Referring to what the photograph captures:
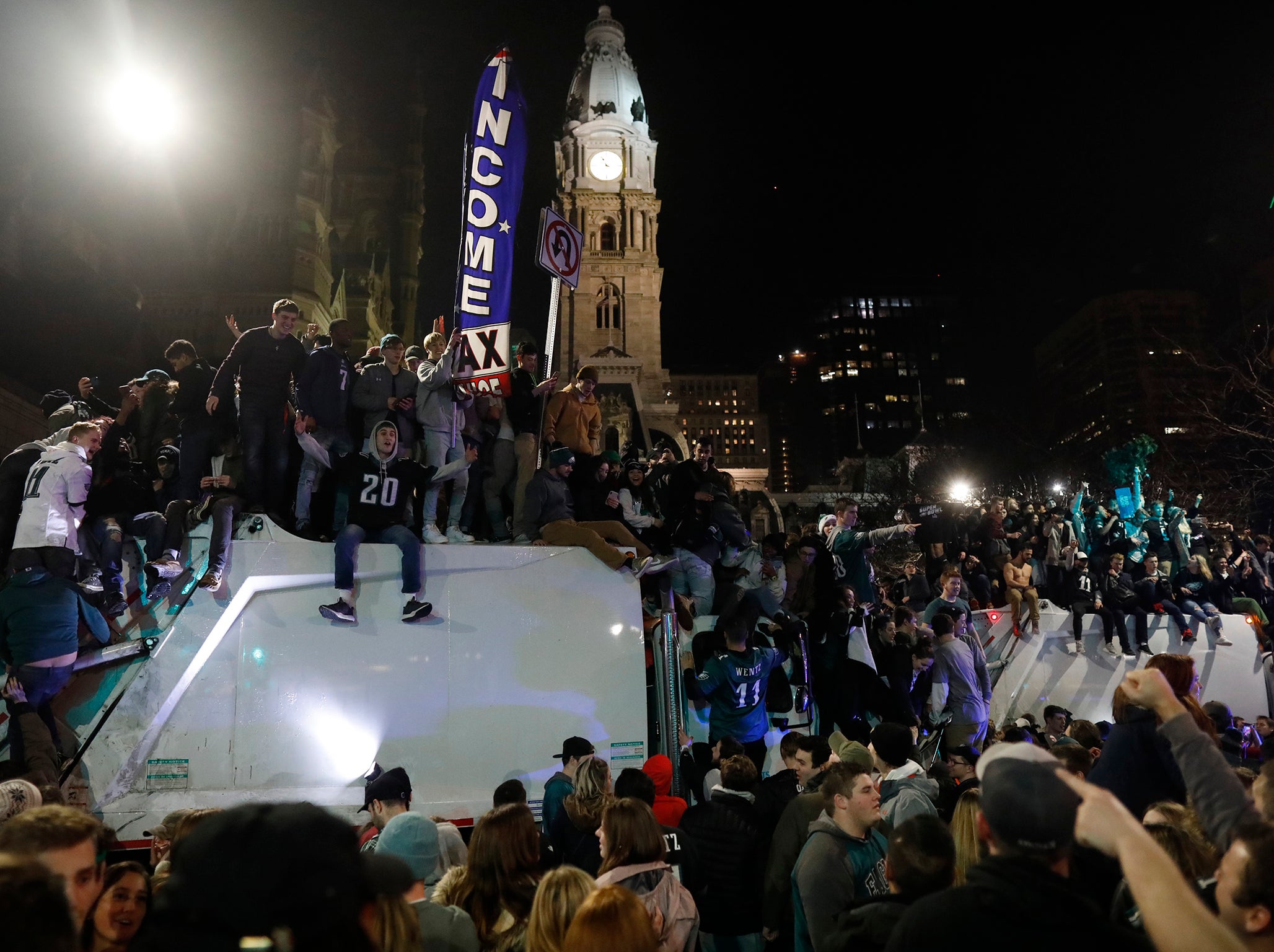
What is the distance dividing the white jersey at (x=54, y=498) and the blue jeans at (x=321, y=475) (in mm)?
1663

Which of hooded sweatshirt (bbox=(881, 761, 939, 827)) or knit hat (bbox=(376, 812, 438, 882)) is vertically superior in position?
knit hat (bbox=(376, 812, 438, 882))

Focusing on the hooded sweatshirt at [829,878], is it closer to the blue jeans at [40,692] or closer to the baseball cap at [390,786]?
the baseball cap at [390,786]

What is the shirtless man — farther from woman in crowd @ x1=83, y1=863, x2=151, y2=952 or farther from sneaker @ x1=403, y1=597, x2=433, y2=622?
woman in crowd @ x1=83, y1=863, x2=151, y2=952

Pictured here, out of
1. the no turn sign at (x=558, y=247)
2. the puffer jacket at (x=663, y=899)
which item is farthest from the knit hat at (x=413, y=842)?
the no turn sign at (x=558, y=247)

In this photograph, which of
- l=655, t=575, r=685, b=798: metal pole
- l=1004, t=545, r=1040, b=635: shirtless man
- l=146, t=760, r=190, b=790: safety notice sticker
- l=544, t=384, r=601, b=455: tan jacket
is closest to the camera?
l=146, t=760, r=190, b=790: safety notice sticker

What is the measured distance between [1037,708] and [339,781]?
9.39 m

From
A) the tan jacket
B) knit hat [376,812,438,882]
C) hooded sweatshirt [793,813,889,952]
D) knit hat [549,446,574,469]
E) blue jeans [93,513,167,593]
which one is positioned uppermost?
the tan jacket

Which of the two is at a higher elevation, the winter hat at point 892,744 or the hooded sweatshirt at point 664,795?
the winter hat at point 892,744

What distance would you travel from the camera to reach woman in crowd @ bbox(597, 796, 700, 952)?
11.9 ft

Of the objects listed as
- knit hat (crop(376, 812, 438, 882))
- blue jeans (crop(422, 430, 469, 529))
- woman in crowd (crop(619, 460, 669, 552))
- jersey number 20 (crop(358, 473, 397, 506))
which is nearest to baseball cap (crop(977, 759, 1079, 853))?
knit hat (crop(376, 812, 438, 882))

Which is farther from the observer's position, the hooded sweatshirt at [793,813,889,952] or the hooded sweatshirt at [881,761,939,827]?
the hooded sweatshirt at [881,761,939,827]

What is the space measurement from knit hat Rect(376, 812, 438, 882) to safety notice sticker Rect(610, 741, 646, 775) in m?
3.27

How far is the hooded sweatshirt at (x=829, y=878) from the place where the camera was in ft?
11.9

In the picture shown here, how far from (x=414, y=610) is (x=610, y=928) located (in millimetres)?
4333
